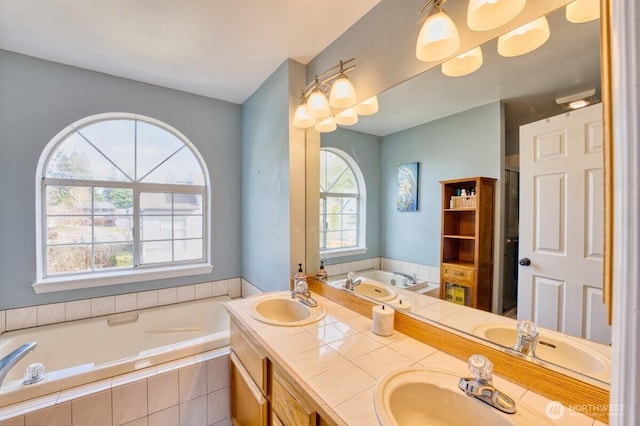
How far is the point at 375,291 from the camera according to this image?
60.9 inches

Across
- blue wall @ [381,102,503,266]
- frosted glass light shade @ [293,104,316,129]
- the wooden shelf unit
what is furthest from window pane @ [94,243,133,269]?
the wooden shelf unit

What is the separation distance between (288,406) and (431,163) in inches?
47.6

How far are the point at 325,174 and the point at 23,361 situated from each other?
93.1 inches

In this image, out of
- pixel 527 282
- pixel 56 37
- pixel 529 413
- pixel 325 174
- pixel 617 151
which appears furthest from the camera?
pixel 325 174

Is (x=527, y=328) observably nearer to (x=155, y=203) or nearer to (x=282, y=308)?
(x=282, y=308)

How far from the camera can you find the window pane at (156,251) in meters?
2.44

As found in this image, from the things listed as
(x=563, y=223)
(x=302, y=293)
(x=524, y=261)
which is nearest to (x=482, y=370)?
(x=524, y=261)

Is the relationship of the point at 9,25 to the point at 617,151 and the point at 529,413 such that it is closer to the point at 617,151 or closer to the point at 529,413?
the point at 617,151

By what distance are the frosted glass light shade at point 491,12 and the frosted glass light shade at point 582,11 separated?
136mm

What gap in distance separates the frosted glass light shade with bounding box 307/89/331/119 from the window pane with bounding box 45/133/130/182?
1.87 meters

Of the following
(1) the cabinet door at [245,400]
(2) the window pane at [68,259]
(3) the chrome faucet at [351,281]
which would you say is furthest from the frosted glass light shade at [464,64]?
(2) the window pane at [68,259]

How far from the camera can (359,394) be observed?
822 millimetres

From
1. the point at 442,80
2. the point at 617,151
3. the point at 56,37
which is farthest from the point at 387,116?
the point at 56,37

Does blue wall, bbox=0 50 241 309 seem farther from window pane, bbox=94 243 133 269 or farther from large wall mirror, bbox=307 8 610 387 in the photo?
large wall mirror, bbox=307 8 610 387
